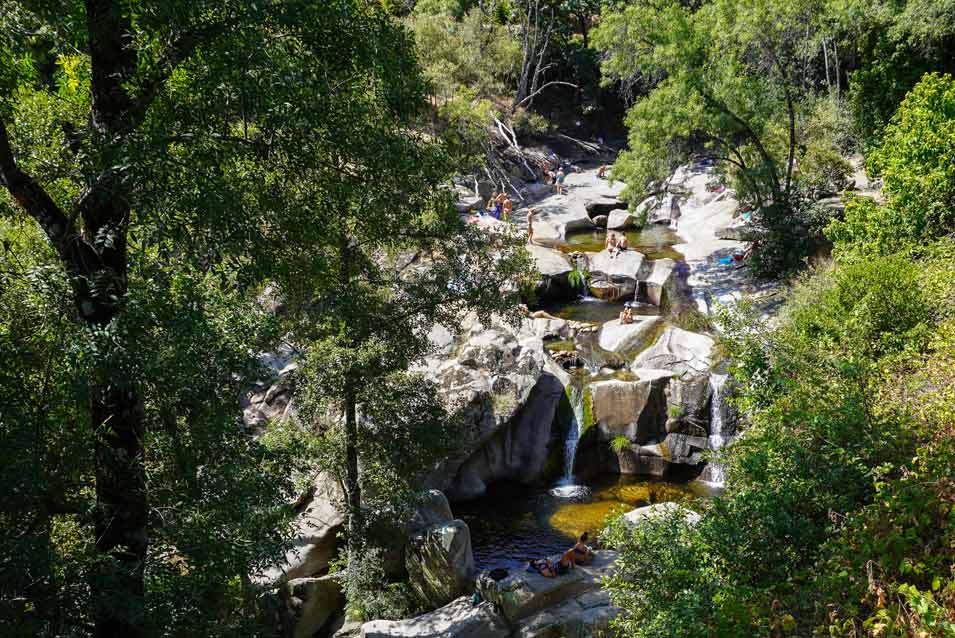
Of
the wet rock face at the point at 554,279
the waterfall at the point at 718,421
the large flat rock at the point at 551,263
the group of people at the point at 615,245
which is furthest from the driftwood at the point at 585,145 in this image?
the waterfall at the point at 718,421

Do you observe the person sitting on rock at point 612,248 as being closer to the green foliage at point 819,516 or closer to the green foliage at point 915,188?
the green foliage at point 915,188

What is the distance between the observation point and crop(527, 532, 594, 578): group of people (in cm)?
1170

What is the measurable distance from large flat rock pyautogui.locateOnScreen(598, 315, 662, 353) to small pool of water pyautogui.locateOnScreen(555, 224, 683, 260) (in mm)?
7039

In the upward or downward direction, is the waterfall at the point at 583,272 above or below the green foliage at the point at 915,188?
below

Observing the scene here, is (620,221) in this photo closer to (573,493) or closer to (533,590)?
(573,493)

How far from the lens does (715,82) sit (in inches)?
787

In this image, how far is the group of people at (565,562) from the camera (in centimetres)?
1170

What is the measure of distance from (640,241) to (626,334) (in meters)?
10.6

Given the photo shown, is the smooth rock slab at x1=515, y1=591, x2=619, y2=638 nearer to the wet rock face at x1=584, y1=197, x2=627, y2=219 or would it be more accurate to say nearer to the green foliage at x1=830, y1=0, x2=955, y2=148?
the green foliage at x1=830, y1=0, x2=955, y2=148

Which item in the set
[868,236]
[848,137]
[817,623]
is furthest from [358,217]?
[848,137]

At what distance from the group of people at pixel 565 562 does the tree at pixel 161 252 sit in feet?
19.5

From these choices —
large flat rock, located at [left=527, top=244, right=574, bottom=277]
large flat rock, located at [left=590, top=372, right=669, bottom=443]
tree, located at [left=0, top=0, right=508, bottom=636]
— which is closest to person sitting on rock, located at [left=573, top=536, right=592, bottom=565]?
large flat rock, located at [left=590, top=372, right=669, bottom=443]

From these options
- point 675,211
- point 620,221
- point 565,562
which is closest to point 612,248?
point 620,221

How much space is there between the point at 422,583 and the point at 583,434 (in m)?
6.45
